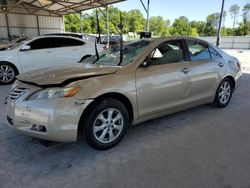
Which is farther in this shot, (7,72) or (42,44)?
(42,44)

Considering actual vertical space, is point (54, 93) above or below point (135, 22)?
below

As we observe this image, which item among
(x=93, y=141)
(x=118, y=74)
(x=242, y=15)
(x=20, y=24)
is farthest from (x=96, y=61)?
(x=242, y=15)

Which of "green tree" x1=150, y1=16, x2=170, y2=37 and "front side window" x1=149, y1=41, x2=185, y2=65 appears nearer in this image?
"front side window" x1=149, y1=41, x2=185, y2=65

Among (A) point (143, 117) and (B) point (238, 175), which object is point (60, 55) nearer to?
(A) point (143, 117)

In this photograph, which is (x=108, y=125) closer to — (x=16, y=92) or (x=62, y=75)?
(x=62, y=75)

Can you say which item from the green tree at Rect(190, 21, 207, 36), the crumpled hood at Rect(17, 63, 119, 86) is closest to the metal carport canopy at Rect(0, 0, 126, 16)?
the crumpled hood at Rect(17, 63, 119, 86)

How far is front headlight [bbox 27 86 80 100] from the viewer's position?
106 inches

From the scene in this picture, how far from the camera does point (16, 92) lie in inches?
116

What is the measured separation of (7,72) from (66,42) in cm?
218

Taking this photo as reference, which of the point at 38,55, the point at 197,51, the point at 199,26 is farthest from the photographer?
the point at 199,26

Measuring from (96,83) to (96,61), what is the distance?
3.78ft

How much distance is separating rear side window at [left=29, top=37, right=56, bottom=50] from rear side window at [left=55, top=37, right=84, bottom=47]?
0.64 feet

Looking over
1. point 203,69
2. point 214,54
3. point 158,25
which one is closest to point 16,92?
point 203,69

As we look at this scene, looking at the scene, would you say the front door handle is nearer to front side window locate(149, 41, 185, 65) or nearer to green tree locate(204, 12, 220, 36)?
front side window locate(149, 41, 185, 65)
